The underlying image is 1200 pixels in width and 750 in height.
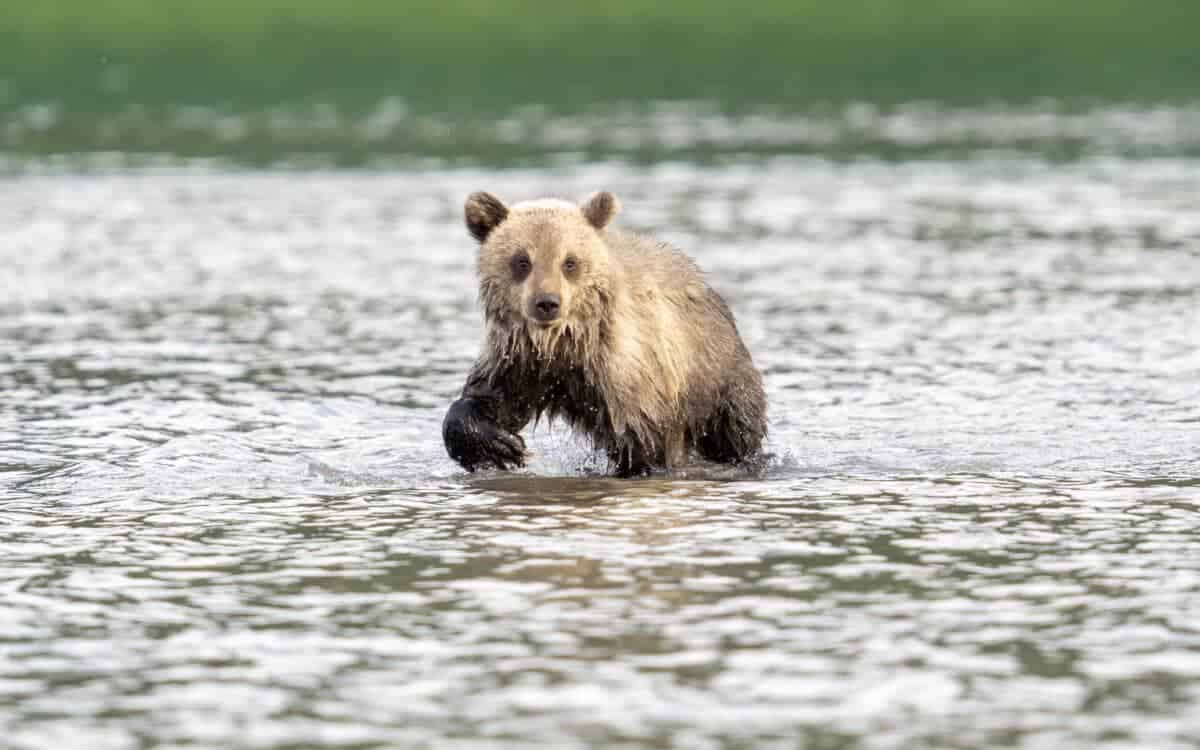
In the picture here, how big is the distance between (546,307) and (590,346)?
1.74 feet

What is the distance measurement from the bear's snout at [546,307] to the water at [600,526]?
842 mm

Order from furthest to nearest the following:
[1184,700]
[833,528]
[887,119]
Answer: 1. [887,119]
2. [833,528]
3. [1184,700]

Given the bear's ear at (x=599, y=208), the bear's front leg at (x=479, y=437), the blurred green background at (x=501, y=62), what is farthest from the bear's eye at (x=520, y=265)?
the blurred green background at (x=501, y=62)

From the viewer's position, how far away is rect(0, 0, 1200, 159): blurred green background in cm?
3431

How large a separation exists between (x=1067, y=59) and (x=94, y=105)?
17.3 m

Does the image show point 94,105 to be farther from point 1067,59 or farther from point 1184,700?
point 1184,700

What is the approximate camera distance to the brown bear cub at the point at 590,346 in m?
10.4

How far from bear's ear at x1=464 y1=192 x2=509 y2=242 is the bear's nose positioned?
59 cm

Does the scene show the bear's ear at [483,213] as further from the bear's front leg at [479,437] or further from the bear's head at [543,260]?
the bear's front leg at [479,437]

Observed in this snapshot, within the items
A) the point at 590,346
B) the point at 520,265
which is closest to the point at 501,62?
the point at 590,346

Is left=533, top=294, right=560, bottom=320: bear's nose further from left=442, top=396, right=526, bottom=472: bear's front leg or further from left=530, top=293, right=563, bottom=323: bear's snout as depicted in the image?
left=442, top=396, right=526, bottom=472: bear's front leg

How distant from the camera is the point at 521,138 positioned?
102 feet

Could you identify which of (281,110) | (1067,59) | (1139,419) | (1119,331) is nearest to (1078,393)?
(1139,419)

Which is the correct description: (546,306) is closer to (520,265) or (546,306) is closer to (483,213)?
(520,265)
